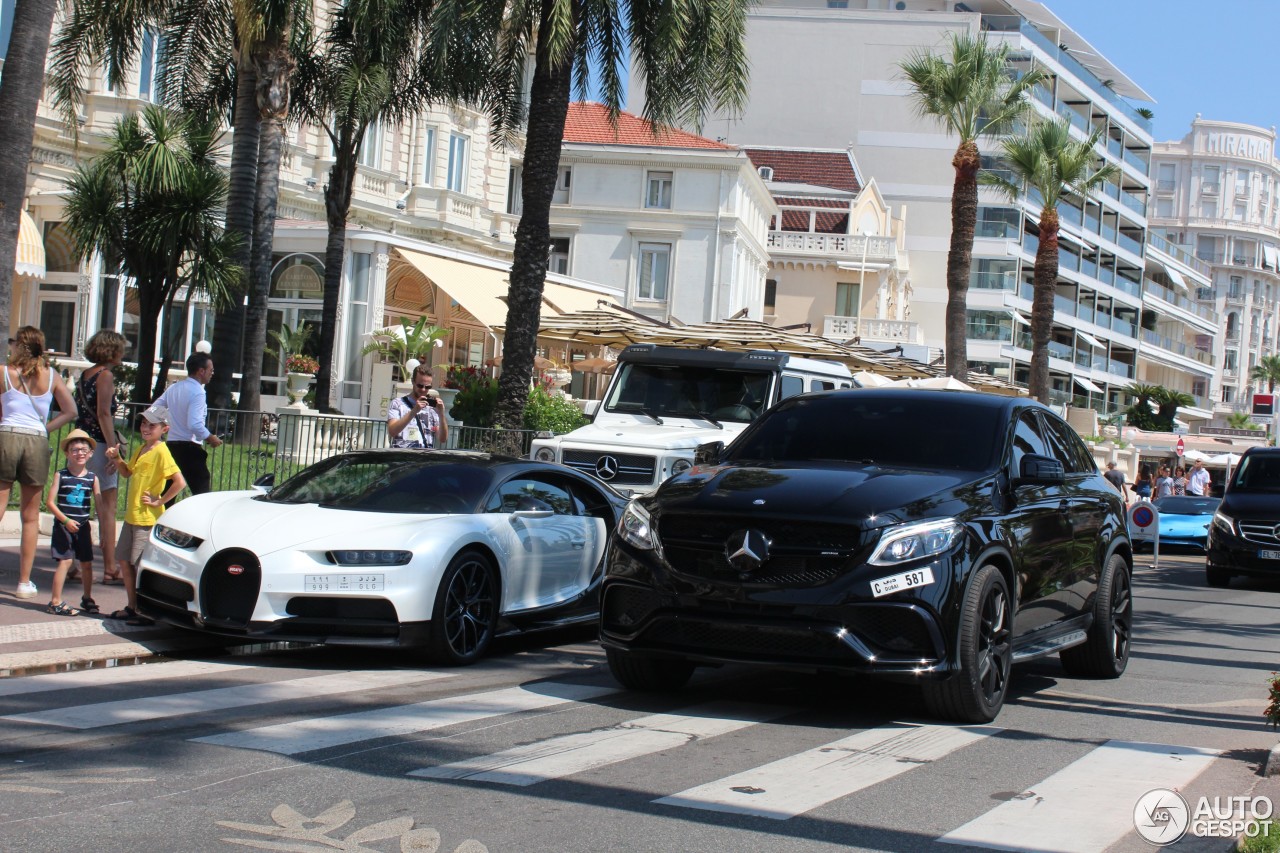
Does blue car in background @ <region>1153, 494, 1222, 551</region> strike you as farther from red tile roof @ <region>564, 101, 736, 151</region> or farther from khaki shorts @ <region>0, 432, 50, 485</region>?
red tile roof @ <region>564, 101, 736, 151</region>

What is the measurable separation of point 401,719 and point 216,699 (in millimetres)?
1136

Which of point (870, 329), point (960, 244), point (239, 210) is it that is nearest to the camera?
point (239, 210)

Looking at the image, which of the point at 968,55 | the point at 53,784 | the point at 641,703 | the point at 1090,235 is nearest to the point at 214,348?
the point at 641,703

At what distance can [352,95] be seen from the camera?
25.1 m

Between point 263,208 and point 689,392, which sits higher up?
point 263,208

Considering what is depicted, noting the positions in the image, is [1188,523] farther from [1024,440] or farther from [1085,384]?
[1085,384]

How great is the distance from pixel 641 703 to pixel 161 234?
58.3 feet

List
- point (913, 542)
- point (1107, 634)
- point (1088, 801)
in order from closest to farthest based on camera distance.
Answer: point (1088, 801), point (913, 542), point (1107, 634)

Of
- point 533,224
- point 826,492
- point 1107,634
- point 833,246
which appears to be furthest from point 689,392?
point 833,246

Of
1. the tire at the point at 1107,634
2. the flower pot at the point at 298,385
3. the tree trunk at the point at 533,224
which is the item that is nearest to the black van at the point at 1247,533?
the tree trunk at the point at 533,224

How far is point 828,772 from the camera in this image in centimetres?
632

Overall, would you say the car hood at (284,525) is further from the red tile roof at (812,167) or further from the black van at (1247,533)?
the red tile roof at (812,167)

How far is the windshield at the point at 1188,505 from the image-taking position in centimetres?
2797

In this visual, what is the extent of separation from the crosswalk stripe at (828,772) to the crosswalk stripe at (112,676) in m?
3.85
